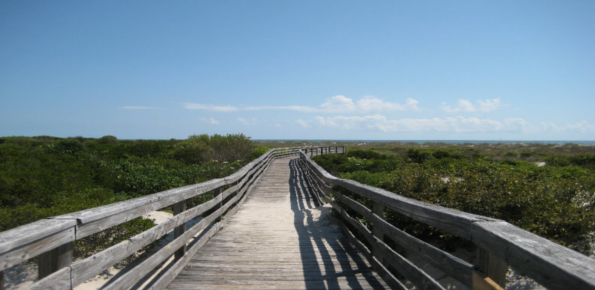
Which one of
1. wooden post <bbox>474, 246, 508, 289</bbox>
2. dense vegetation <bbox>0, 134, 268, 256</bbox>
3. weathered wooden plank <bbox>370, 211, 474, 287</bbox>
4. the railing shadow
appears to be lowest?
the railing shadow

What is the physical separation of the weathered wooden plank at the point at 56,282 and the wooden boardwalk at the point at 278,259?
1.52m

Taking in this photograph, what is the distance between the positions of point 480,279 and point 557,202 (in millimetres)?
4989

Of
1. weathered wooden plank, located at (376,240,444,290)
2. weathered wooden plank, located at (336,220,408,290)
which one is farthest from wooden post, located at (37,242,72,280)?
weathered wooden plank, located at (336,220,408,290)

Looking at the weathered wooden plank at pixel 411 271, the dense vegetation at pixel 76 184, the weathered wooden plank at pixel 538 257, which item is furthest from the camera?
the dense vegetation at pixel 76 184

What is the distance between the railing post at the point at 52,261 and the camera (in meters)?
2.04

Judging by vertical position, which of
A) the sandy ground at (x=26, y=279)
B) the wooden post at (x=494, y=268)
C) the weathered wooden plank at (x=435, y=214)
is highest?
the weathered wooden plank at (x=435, y=214)

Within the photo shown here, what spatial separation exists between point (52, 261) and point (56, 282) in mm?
155

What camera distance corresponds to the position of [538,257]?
1.59 meters

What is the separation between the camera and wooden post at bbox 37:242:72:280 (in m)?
2.04

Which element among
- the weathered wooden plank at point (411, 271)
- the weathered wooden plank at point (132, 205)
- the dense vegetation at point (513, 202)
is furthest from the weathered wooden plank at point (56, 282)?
the dense vegetation at point (513, 202)

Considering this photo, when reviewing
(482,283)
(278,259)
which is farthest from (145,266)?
(482,283)

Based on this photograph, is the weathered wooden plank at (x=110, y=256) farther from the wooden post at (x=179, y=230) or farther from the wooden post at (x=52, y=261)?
the wooden post at (x=179, y=230)

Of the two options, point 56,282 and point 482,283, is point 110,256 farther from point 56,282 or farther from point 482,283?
point 482,283

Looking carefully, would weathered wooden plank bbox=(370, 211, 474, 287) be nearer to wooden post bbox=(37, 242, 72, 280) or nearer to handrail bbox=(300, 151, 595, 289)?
handrail bbox=(300, 151, 595, 289)
